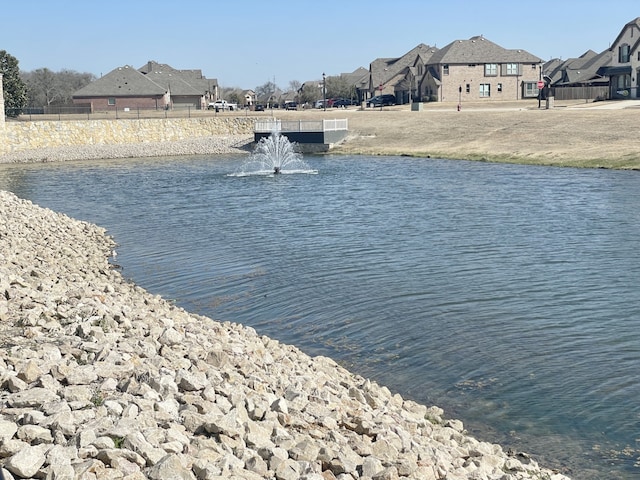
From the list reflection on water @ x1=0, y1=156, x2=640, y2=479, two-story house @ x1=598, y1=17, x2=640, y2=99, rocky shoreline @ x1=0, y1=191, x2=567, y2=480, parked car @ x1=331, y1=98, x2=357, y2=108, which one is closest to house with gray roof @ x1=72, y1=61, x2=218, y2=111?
parked car @ x1=331, y1=98, x2=357, y2=108

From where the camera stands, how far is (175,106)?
104938mm

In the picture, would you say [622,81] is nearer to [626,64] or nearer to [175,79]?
[626,64]

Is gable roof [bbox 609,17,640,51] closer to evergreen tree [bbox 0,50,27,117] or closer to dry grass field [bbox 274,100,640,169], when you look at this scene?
dry grass field [bbox 274,100,640,169]

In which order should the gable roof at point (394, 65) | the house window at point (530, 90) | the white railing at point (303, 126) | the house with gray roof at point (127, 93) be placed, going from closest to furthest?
the white railing at point (303, 126) < the house with gray roof at point (127, 93) < the house window at point (530, 90) < the gable roof at point (394, 65)

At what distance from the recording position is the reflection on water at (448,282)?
11.1m

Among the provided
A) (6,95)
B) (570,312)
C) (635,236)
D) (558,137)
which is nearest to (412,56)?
(6,95)

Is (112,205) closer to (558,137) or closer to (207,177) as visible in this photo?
(207,177)

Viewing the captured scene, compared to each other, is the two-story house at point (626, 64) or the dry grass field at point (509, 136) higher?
the two-story house at point (626, 64)

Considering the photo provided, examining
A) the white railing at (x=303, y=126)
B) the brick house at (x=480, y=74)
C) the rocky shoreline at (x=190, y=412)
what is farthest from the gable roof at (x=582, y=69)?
the rocky shoreline at (x=190, y=412)

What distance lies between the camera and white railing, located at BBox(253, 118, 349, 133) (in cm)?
6294

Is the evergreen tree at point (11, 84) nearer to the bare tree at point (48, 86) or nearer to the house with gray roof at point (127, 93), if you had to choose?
the house with gray roof at point (127, 93)

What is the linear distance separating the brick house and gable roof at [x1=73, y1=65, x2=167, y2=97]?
33666 mm

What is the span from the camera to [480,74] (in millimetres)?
104688

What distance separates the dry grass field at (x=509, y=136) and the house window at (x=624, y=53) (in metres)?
28.7
